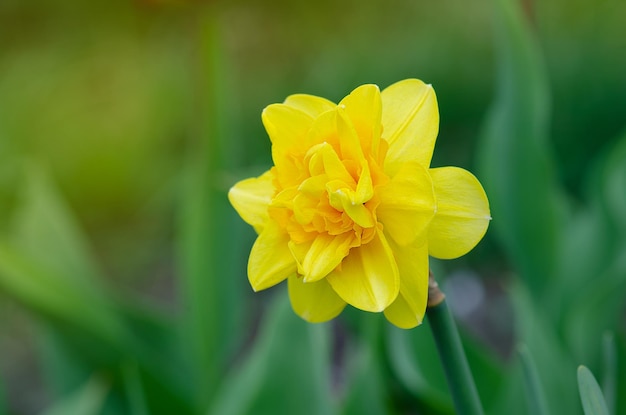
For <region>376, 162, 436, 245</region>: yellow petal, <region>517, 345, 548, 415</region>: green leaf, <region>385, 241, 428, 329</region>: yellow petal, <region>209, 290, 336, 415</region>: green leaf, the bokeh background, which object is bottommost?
the bokeh background

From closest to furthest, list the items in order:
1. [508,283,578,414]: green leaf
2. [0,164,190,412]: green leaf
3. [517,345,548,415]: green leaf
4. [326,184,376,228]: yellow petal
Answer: [326,184,376,228]: yellow petal
[517,345,548,415]: green leaf
[508,283,578,414]: green leaf
[0,164,190,412]: green leaf

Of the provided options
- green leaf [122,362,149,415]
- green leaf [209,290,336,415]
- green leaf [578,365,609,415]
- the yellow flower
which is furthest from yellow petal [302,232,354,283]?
green leaf [122,362,149,415]

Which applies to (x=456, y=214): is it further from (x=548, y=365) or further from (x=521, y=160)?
(x=521, y=160)

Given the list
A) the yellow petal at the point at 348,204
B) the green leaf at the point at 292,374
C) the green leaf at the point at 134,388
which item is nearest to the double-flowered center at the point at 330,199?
the yellow petal at the point at 348,204

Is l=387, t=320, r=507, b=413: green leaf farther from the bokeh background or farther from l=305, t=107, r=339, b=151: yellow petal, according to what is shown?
l=305, t=107, r=339, b=151: yellow petal

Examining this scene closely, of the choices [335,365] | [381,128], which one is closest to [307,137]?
[381,128]

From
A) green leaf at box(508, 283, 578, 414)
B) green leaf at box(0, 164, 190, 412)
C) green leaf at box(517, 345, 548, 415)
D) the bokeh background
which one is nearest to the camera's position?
green leaf at box(517, 345, 548, 415)
